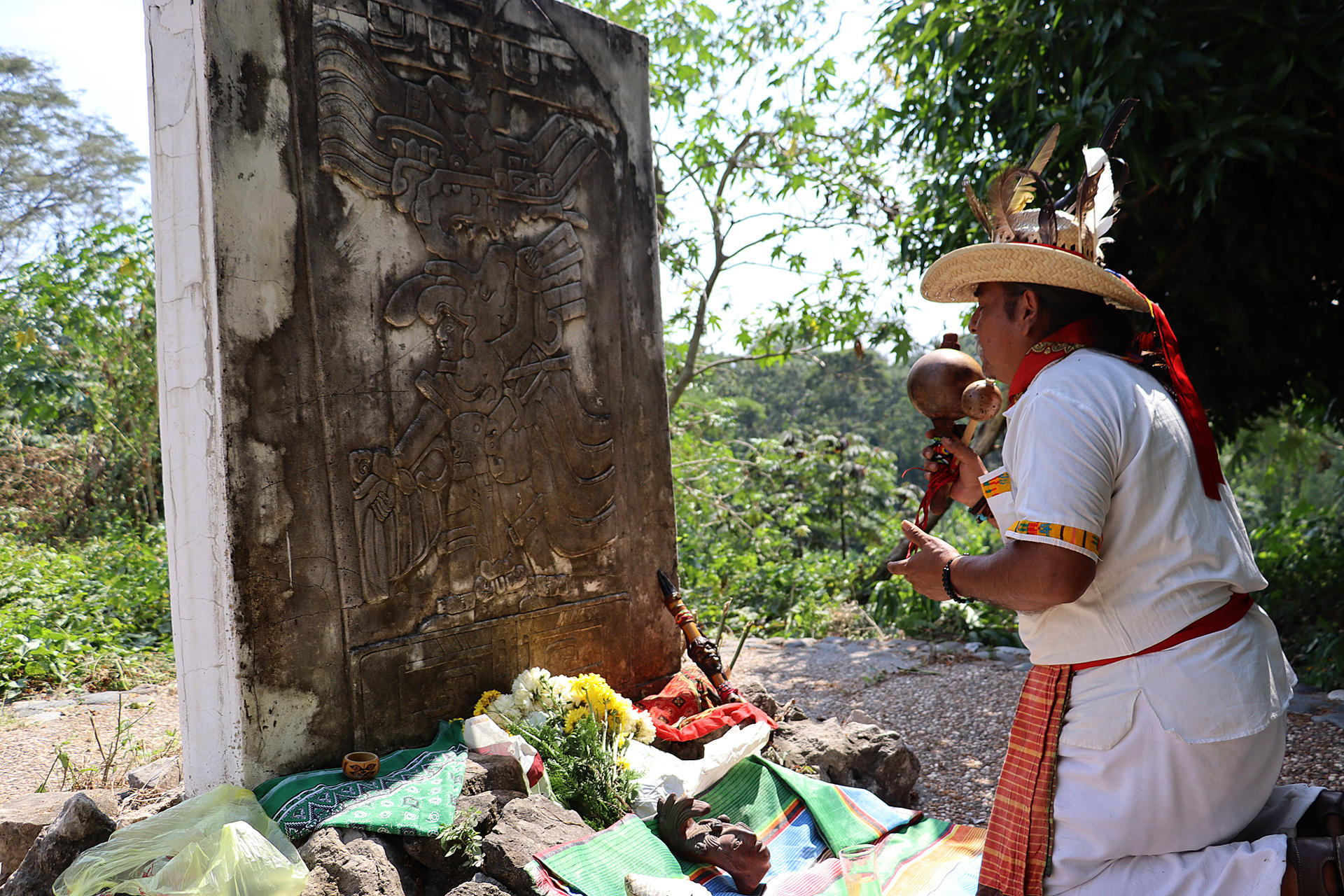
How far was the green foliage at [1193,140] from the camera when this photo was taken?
3.74 meters

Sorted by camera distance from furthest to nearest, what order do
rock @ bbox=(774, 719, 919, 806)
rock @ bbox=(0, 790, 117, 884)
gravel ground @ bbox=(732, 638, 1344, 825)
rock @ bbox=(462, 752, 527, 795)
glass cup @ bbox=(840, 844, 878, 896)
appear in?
gravel ground @ bbox=(732, 638, 1344, 825) → rock @ bbox=(774, 719, 919, 806) → rock @ bbox=(462, 752, 527, 795) → rock @ bbox=(0, 790, 117, 884) → glass cup @ bbox=(840, 844, 878, 896)

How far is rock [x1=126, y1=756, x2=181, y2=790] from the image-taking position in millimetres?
3152

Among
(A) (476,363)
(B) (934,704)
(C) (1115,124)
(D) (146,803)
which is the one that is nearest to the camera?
(C) (1115,124)

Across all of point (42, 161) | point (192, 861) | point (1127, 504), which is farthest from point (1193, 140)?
point (42, 161)

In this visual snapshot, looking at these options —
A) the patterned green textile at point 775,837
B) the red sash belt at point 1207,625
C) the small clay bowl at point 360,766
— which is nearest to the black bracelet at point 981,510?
the red sash belt at point 1207,625

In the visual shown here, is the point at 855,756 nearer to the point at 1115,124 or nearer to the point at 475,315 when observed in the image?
the point at 475,315

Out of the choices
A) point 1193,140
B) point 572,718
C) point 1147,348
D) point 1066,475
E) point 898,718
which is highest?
point 1193,140

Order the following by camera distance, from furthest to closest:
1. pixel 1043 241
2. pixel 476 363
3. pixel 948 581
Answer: pixel 476 363 → pixel 1043 241 → pixel 948 581

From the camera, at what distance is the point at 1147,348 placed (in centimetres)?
193

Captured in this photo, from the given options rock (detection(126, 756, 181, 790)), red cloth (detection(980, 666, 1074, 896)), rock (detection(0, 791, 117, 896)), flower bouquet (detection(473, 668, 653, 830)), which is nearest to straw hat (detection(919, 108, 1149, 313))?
red cloth (detection(980, 666, 1074, 896))

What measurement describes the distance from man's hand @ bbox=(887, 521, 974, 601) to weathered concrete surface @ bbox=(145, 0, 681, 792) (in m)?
1.85

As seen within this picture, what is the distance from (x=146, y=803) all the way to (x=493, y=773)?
123 cm

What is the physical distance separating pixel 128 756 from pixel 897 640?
16.3 ft

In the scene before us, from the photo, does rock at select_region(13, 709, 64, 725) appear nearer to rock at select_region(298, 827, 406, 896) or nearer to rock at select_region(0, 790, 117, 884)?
rock at select_region(0, 790, 117, 884)
